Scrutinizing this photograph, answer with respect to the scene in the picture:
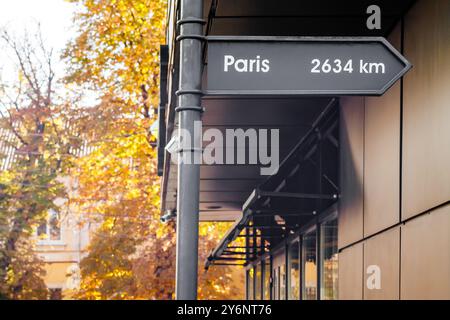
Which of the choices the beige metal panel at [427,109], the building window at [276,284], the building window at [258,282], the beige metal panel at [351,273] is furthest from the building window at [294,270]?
the beige metal panel at [427,109]

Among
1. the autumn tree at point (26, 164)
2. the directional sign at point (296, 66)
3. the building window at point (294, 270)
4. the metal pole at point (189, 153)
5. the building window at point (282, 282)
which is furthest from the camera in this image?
the autumn tree at point (26, 164)

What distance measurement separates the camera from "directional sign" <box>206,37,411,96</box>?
16.6 ft

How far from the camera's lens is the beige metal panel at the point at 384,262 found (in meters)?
7.10

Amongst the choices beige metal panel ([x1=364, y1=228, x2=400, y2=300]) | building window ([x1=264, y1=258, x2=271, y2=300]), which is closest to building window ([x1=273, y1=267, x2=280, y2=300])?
building window ([x1=264, y1=258, x2=271, y2=300])

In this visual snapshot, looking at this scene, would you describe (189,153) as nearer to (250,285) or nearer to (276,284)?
(276,284)

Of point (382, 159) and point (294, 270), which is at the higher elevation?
point (382, 159)

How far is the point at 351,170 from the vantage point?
8.96 m

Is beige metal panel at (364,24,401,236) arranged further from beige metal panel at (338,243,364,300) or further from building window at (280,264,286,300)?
building window at (280,264,286,300)

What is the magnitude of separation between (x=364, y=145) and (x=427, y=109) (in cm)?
214

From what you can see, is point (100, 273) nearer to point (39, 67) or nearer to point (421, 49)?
point (39, 67)

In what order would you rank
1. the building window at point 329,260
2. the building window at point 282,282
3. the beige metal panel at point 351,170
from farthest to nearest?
the building window at point 282,282 → the building window at point 329,260 → the beige metal panel at point 351,170

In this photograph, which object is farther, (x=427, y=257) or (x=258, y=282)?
(x=258, y=282)

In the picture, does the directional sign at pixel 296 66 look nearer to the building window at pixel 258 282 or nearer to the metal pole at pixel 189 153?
the metal pole at pixel 189 153

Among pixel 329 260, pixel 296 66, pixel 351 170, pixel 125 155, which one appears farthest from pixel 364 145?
pixel 125 155
